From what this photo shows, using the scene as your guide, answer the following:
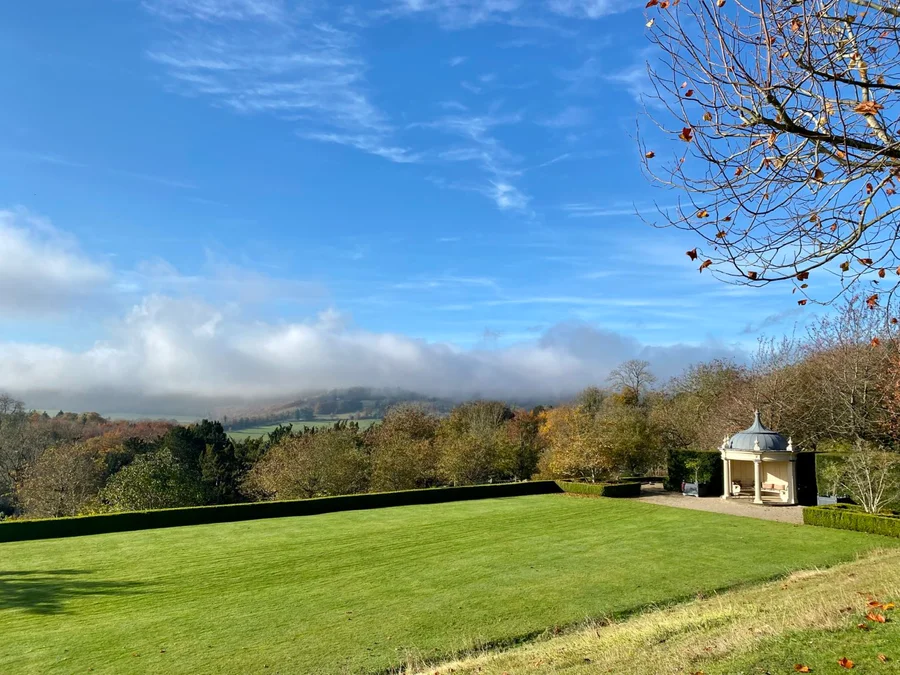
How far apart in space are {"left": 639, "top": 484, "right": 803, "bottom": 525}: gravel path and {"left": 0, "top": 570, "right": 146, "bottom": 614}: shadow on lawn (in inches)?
820

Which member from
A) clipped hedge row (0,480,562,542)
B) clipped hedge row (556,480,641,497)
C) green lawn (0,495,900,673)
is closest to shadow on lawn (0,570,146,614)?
green lawn (0,495,900,673)

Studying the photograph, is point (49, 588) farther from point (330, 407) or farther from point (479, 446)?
point (330, 407)

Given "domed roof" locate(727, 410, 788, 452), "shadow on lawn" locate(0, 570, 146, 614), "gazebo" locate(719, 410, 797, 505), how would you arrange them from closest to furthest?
"shadow on lawn" locate(0, 570, 146, 614) → "gazebo" locate(719, 410, 797, 505) → "domed roof" locate(727, 410, 788, 452)

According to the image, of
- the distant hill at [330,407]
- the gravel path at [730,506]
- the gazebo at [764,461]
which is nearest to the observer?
the gravel path at [730,506]

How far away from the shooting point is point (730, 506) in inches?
1000

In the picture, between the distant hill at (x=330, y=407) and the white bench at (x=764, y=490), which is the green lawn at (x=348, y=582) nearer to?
the white bench at (x=764, y=490)

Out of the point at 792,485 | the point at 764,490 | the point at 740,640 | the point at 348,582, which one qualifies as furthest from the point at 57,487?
the point at 792,485

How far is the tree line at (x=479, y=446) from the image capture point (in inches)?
1064

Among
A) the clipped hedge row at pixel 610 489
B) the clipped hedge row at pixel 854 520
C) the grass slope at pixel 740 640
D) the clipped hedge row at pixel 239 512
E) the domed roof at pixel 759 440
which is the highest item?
the domed roof at pixel 759 440

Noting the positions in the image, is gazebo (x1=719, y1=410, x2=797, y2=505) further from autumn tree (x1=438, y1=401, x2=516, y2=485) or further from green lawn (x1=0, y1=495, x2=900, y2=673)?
autumn tree (x1=438, y1=401, x2=516, y2=485)

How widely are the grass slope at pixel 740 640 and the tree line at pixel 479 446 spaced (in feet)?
46.2

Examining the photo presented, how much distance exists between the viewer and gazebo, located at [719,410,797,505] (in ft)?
83.4

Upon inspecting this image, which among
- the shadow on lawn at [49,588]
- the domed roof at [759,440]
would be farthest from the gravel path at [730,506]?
the shadow on lawn at [49,588]

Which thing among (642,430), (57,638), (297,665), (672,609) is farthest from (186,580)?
(642,430)
